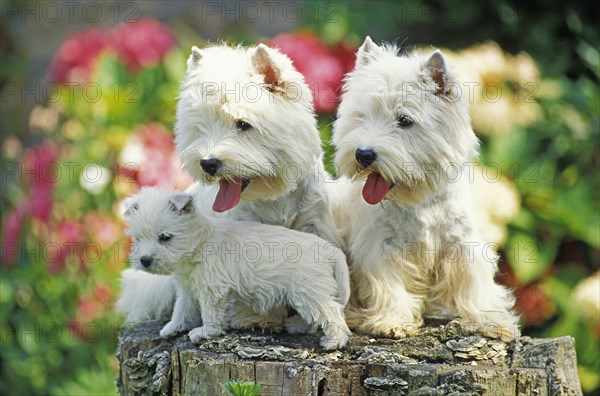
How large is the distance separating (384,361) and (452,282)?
654 mm

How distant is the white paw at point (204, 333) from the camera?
3939 millimetres

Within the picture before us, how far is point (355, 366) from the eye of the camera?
3770 millimetres

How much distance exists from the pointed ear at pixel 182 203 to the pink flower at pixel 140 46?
370cm

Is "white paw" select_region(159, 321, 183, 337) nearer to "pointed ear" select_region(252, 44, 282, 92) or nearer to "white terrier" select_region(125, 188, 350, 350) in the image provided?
"white terrier" select_region(125, 188, 350, 350)

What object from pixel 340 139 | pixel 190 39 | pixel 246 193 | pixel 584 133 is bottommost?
pixel 246 193

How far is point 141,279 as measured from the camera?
15.5 feet

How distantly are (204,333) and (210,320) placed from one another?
59 mm

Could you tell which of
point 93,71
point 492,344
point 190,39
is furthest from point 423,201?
point 190,39

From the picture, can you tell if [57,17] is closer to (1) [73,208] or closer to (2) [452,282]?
(1) [73,208]

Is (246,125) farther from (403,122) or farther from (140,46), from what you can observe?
(140,46)

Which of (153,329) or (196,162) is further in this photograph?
(153,329)

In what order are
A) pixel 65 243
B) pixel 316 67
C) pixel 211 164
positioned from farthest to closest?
pixel 316 67 → pixel 65 243 → pixel 211 164

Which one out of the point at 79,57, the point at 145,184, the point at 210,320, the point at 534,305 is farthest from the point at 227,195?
the point at 79,57

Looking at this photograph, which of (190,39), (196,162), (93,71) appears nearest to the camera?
(196,162)
